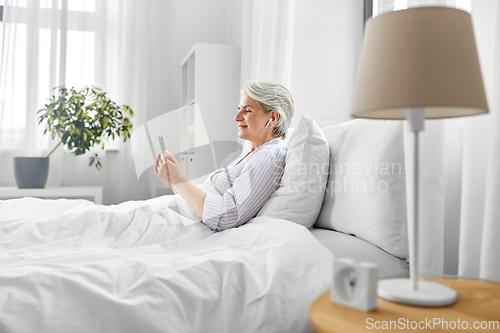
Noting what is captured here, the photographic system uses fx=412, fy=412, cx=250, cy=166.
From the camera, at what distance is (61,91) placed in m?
3.06

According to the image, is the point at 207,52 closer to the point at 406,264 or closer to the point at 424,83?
the point at 406,264

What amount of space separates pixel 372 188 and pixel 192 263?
1.75 feet

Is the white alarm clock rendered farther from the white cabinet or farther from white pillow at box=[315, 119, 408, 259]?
the white cabinet

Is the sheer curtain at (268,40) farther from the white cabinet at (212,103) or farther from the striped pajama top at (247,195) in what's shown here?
the striped pajama top at (247,195)

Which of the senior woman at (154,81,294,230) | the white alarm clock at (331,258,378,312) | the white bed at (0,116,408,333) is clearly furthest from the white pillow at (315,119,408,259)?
the white alarm clock at (331,258,378,312)

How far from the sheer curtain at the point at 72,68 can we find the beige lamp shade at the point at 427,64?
307cm

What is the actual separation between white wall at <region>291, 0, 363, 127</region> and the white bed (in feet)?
3.13

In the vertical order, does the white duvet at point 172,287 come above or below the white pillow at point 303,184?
below

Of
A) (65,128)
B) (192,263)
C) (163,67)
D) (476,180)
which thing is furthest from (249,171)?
(163,67)

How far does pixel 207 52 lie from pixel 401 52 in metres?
2.57

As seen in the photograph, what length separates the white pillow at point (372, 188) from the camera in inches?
43.1

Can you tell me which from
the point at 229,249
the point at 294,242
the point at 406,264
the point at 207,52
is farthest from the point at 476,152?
the point at 207,52

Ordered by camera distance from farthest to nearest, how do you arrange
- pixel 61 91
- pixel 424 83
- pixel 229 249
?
pixel 61 91, pixel 229 249, pixel 424 83

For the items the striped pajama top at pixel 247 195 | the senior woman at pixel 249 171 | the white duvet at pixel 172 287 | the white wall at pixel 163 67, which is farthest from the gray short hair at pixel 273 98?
the white wall at pixel 163 67
